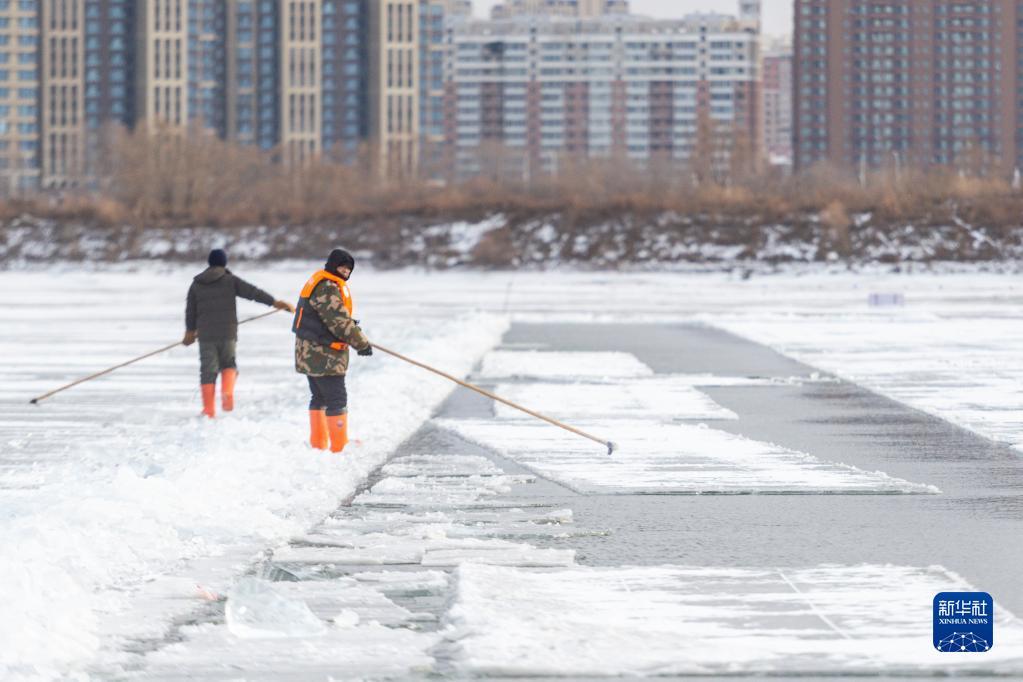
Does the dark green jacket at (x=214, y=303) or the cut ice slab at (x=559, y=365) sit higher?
the dark green jacket at (x=214, y=303)

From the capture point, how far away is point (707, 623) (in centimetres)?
A: 729

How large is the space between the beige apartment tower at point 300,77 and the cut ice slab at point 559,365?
166681 millimetres

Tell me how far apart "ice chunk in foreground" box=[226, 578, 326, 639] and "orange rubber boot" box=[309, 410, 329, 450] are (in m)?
5.23

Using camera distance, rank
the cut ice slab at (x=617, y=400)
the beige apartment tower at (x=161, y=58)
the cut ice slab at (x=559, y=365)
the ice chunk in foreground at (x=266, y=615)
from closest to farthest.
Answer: the ice chunk in foreground at (x=266, y=615), the cut ice slab at (x=617, y=400), the cut ice slab at (x=559, y=365), the beige apartment tower at (x=161, y=58)

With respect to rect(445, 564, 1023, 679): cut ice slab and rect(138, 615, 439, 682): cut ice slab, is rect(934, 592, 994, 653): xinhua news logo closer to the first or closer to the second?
rect(445, 564, 1023, 679): cut ice slab

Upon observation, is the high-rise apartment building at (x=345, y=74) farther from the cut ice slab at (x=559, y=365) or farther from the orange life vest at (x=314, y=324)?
the orange life vest at (x=314, y=324)

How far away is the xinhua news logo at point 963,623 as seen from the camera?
6.81 meters

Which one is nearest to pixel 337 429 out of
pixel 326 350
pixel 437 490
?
pixel 326 350

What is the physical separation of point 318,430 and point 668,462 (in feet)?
8.46

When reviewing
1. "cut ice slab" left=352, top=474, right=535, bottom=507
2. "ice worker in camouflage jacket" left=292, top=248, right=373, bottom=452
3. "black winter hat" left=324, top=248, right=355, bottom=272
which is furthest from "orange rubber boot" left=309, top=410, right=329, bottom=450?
"cut ice slab" left=352, top=474, right=535, bottom=507

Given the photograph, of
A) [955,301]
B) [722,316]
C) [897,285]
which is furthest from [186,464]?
[897,285]

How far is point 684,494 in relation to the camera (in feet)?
36.7

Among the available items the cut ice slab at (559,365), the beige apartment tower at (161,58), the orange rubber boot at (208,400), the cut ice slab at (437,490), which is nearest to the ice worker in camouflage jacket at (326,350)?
the cut ice slab at (437,490)

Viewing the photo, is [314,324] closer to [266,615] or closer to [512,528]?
[512,528]
